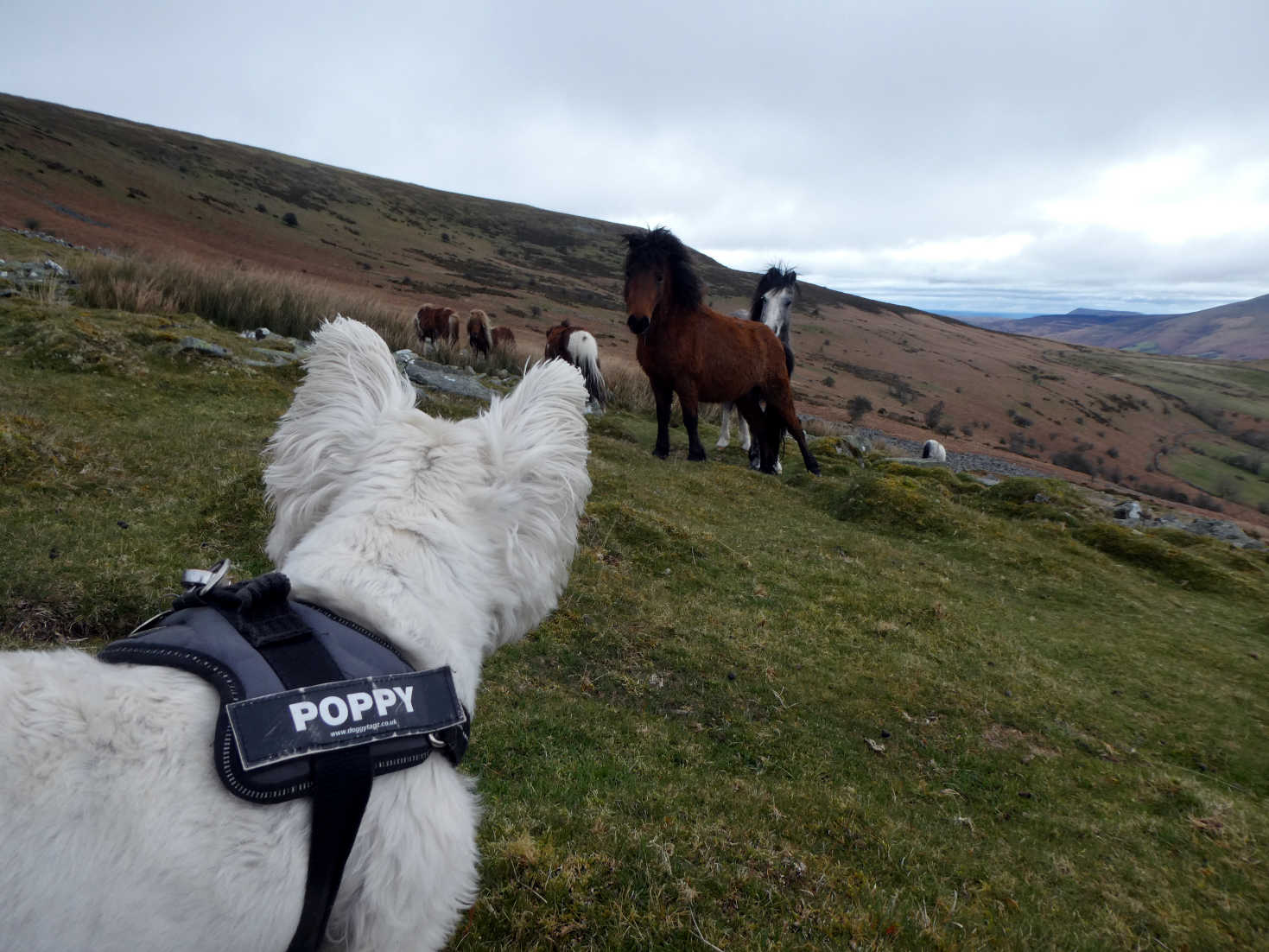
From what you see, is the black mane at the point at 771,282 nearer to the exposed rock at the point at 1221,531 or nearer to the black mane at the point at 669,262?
the black mane at the point at 669,262

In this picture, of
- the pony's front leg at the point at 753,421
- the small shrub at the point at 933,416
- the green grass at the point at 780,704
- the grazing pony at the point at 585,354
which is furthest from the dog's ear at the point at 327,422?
the small shrub at the point at 933,416

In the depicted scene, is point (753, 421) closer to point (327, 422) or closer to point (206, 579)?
point (327, 422)

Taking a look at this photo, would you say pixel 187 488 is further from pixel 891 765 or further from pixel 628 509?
pixel 891 765

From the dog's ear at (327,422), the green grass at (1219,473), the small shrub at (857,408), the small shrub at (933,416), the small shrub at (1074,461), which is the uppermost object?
the dog's ear at (327,422)

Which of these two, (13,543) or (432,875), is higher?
(432,875)

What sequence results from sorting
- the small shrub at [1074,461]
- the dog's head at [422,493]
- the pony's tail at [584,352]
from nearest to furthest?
1. the dog's head at [422,493]
2. the pony's tail at [584,352]
3. the small shrub at [1074,461]

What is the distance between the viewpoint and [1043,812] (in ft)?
14.8

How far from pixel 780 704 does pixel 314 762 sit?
4365mm

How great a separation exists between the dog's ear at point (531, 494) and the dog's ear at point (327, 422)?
389mm

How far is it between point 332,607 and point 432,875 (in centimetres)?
74

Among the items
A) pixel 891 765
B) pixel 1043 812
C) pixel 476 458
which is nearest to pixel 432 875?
pixel 476 458

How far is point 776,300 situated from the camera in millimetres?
16062

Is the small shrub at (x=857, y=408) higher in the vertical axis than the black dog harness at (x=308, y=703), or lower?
lower

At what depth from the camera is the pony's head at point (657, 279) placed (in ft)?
39.1
